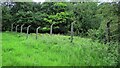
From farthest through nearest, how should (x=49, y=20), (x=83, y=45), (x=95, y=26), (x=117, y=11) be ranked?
1. (x=95, y=26)
2. (x=49, y=20)
3. (x=83, y=45)
4. (x=117, y=11)

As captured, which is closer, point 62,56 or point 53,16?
point 62,56

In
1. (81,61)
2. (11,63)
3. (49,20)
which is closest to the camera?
(11,63)

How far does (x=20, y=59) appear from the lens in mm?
6691

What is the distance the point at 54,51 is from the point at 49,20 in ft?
26.3

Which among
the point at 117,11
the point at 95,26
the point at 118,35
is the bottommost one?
the point at 95,26

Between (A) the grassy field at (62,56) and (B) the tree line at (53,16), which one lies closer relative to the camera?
(A) the grassy field at (62,56)

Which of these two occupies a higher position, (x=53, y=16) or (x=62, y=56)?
(x=62, y=56)

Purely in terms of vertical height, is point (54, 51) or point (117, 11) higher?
point (117, 11)

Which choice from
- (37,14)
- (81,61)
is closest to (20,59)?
(81,61)

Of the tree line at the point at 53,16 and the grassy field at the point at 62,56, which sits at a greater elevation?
the grassy field at the point at 62,56

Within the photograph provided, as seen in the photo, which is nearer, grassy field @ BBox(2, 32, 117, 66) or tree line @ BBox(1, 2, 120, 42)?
grassy field @ BBox(2, 32, 117, 66)

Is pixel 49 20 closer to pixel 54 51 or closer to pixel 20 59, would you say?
pixel 54 51

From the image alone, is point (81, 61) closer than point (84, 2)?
Yes

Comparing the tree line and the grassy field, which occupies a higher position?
the grassy field
